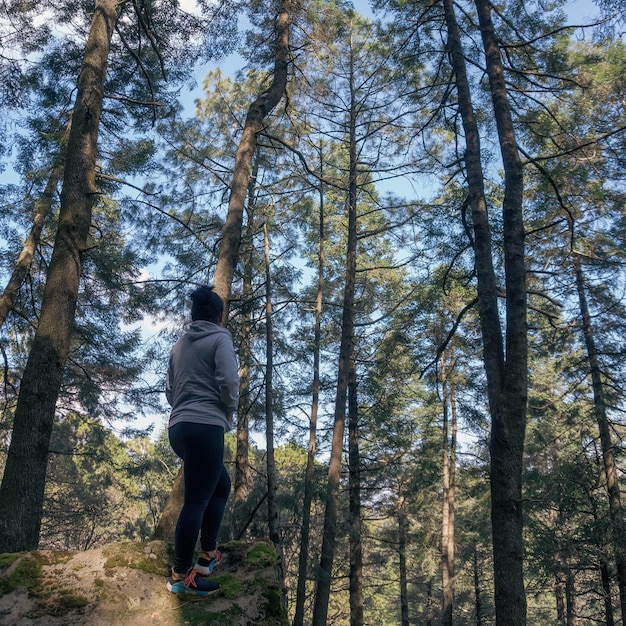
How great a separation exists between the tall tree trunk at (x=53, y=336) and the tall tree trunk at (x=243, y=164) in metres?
1.44

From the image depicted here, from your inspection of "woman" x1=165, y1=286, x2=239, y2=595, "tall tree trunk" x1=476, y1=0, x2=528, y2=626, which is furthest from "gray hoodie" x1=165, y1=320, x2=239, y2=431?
"tall tree trunk" x1=476, y1=0, x2=528, y2=626

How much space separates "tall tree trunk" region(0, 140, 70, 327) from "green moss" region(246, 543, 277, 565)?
727 centimetres

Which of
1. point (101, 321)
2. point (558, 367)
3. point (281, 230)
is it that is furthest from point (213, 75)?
point (558, 367)

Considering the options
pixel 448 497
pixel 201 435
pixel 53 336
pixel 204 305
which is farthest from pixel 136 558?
pixel 448 497

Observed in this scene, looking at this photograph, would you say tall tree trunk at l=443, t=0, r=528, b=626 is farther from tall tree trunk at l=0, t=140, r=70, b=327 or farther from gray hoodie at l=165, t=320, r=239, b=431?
tall tree trunk at l=0, t=140, r=70, b=327

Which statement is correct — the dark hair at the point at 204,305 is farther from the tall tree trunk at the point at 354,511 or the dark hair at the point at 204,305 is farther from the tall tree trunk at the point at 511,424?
the tall tree trunk at the point at 354,511

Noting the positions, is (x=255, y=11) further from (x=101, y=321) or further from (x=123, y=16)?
(x=101, y=321)

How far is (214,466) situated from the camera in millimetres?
2777

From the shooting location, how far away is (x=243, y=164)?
604 cm

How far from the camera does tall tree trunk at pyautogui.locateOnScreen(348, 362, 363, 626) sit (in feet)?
43.2

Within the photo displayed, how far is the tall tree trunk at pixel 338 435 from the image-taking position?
1009 centimetres

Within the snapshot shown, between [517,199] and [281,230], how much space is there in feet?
27.4

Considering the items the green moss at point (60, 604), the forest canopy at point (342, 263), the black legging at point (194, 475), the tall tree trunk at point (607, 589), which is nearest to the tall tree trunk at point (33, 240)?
the forest canopy at point (342, 263)

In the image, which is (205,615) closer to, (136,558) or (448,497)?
(136,558)
